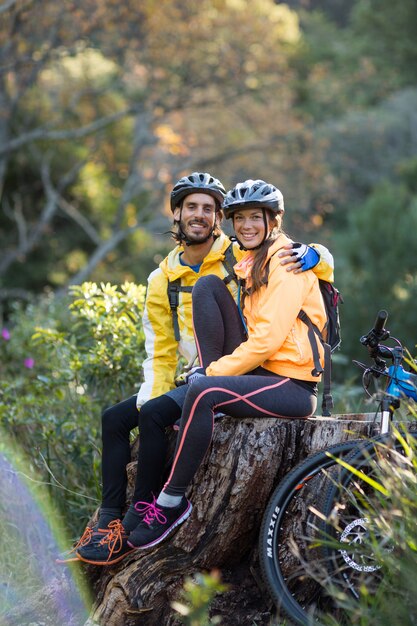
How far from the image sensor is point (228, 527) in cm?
454

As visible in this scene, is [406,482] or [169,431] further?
[169,431]

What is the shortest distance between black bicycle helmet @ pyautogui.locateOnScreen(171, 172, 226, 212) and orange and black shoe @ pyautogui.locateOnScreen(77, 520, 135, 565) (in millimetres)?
1802

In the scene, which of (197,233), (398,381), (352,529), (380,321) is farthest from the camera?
(197,233)

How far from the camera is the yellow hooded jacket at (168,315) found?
16.9 ft

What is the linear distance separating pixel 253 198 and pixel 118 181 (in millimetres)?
17142

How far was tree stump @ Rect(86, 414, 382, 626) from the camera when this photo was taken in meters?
4.48

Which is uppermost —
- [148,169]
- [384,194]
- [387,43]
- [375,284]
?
[387,43]

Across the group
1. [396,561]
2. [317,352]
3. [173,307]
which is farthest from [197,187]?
[396,561]

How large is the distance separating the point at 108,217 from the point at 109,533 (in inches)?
624

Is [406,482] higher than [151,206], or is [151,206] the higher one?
[151,206]

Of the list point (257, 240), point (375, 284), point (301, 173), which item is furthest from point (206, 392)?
point (301, 173)

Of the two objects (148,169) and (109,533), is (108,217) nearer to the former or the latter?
(148,169)

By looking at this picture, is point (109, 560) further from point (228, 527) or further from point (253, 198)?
point (253, 198)

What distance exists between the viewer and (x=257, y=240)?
15.7ft
